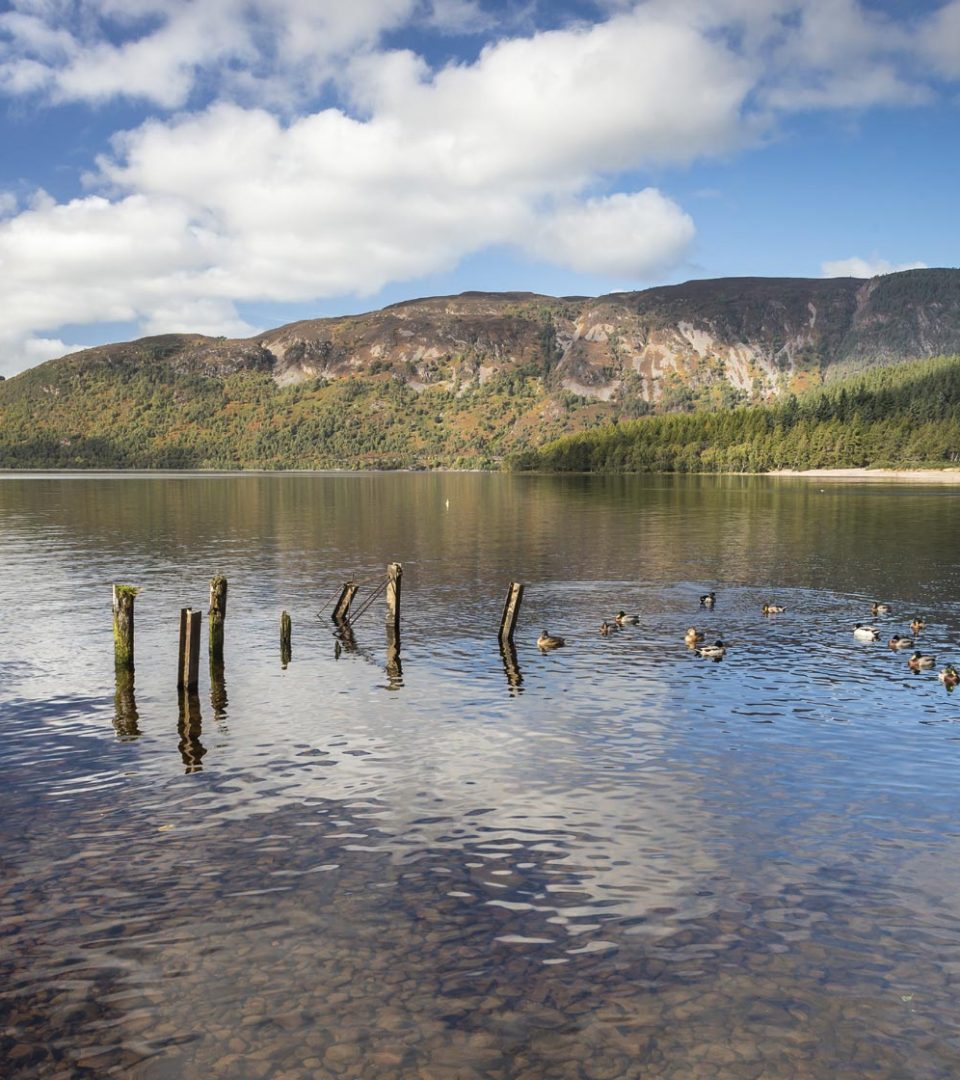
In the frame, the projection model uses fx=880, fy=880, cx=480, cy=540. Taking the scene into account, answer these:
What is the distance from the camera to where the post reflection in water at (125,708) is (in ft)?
88.1

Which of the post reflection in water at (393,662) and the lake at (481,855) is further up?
the post reflection in water at (393,662)

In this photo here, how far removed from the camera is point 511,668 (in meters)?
35.4

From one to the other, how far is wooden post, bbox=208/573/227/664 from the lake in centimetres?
132

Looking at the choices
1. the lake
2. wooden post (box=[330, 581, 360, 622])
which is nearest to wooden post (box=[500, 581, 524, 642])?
the lake

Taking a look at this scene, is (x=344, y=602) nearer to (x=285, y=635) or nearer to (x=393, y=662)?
(x=285, y=635)

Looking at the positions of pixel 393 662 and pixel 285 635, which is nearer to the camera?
pixel 393 662

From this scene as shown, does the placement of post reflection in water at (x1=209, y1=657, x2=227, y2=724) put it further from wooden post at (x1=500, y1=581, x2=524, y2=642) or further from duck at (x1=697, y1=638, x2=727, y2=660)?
duck at (x1=697, y1=638, x2=727, y2=660)

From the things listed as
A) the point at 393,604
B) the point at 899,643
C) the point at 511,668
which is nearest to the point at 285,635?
the point at 393,604

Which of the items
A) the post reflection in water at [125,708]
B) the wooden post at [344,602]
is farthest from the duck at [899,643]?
the post reflection in water at [125,708]

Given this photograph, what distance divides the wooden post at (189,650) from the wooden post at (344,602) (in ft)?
47.3

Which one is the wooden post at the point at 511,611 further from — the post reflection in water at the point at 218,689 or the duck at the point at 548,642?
the post reflection in water at the point at 218,689

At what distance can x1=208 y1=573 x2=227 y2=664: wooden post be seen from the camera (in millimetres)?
33875

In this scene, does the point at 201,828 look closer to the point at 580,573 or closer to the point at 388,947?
the point at 388,947

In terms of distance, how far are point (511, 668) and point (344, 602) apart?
13.0 metres
